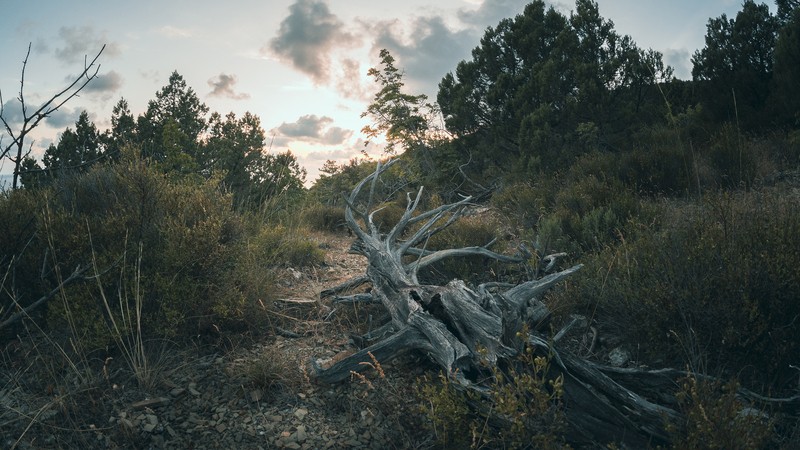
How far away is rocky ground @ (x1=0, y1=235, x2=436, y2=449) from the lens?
122 inches

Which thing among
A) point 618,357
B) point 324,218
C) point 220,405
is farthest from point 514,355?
point 324,218

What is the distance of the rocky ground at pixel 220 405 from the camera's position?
310 cm

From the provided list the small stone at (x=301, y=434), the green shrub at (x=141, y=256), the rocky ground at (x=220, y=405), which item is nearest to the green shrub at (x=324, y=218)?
the green shrub at (x=141, y=256)

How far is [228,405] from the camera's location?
3449 mm

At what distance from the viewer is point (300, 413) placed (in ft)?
10.9

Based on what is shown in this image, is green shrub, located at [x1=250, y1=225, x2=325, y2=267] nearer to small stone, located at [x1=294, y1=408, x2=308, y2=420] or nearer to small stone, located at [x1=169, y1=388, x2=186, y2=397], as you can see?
small stone, located at [x1=169, y1=388, x2=186, y2=397]

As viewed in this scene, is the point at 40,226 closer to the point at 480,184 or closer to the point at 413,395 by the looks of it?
the point at 413,395

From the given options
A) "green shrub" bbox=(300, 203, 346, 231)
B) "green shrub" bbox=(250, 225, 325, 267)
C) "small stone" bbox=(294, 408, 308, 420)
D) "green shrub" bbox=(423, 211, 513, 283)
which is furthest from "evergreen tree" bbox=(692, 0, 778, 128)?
"small stone" bbox=(294, 408, 308, 420)

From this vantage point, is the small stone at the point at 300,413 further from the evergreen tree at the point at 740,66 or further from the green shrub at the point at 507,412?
the evergreen tree at the point at 740,66

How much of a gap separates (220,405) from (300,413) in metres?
0.60

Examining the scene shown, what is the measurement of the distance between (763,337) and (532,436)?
1761mm

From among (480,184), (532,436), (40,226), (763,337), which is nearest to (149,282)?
(40,226)

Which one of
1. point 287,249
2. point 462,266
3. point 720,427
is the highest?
point 287,249

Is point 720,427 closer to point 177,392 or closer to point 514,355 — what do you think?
point 514,355
